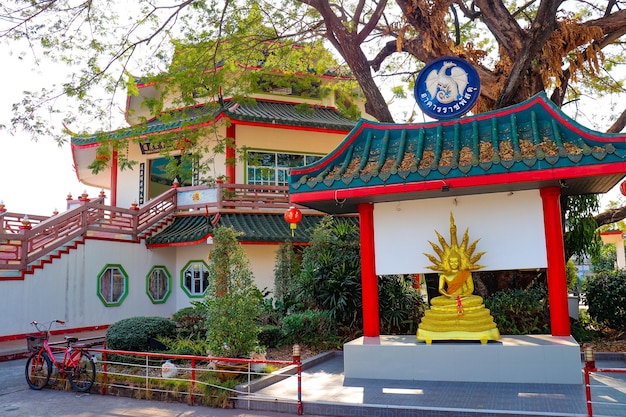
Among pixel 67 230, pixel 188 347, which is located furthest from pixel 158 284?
pixel 188 347

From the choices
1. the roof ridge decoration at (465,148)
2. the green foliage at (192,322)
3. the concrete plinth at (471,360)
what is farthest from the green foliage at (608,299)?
the green foliage at (192,322)

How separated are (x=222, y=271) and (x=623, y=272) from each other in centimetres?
908

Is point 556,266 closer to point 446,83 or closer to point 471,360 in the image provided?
point 471,360

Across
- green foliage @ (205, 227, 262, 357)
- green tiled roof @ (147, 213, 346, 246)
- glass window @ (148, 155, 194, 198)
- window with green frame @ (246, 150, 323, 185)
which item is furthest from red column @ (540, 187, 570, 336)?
glass window @ (148, 155, 194, 198)

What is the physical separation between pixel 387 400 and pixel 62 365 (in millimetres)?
5458

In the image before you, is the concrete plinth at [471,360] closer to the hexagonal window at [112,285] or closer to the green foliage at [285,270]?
the green foliage at [285,270]

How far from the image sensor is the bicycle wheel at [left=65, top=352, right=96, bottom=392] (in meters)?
8.38

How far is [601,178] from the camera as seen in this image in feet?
25.1

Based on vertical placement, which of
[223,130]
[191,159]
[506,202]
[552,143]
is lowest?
[506,202]

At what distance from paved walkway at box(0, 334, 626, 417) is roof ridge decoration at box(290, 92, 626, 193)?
9.96 ft

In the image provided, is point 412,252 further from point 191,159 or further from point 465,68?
point 191,159

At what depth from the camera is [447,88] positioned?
837cm

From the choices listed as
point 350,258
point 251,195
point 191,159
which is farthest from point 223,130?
point 350,258

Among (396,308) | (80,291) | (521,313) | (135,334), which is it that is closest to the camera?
(135,334)
